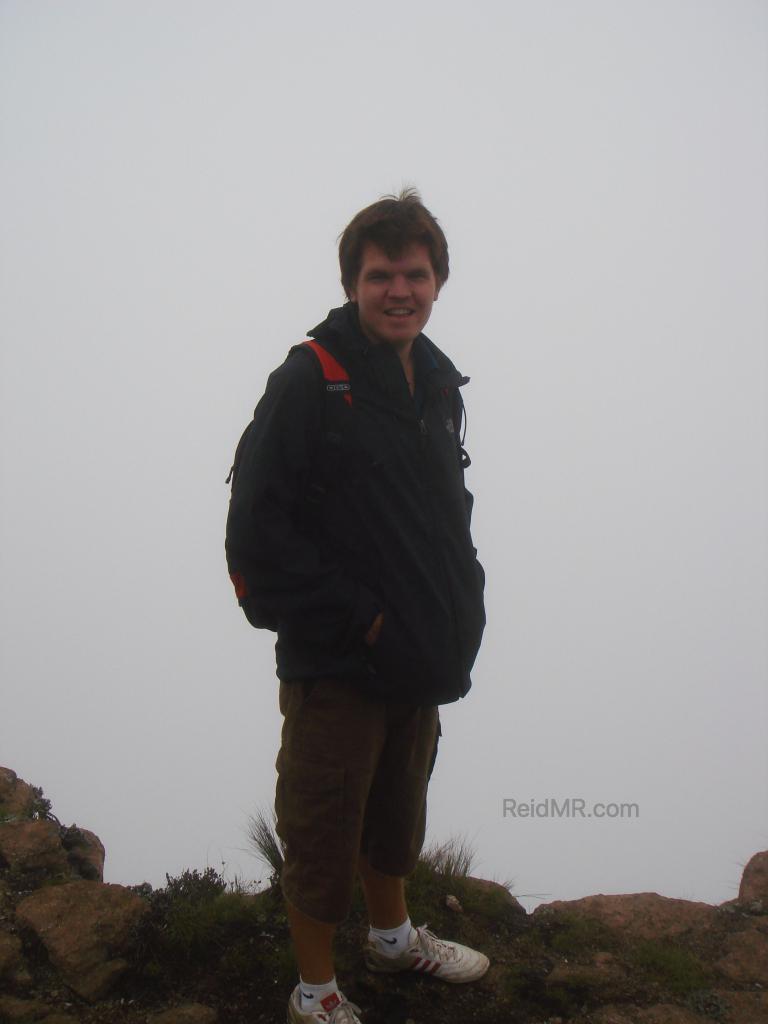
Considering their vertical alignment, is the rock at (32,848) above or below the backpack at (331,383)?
below

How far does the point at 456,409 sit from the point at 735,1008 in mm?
2583

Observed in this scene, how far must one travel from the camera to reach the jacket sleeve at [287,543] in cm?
255

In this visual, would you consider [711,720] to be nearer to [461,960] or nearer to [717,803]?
[717,803]

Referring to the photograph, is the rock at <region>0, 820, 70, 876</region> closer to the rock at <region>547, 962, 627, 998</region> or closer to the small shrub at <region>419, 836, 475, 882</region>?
the small shrub at <region>419, 836, 475, 882</region>

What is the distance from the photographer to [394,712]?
9.30 ft

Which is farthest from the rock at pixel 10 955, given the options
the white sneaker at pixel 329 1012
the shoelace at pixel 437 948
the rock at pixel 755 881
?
the rock at pixel 755 881

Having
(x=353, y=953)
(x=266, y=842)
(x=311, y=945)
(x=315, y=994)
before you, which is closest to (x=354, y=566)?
(x=311, y=945)

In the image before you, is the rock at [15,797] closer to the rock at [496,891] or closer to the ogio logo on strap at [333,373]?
the rock at [496,891]

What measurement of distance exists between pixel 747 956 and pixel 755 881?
72cm

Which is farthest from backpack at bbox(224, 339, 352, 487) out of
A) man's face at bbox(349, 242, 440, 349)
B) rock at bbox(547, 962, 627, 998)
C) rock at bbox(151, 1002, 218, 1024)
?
rock at bbox(547, 962, 627, 998)

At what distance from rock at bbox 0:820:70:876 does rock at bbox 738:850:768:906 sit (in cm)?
337

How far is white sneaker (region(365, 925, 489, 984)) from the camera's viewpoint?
10.8ft

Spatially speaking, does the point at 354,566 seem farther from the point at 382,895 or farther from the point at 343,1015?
the point at 343,1015

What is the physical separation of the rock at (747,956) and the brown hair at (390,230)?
126 inches
